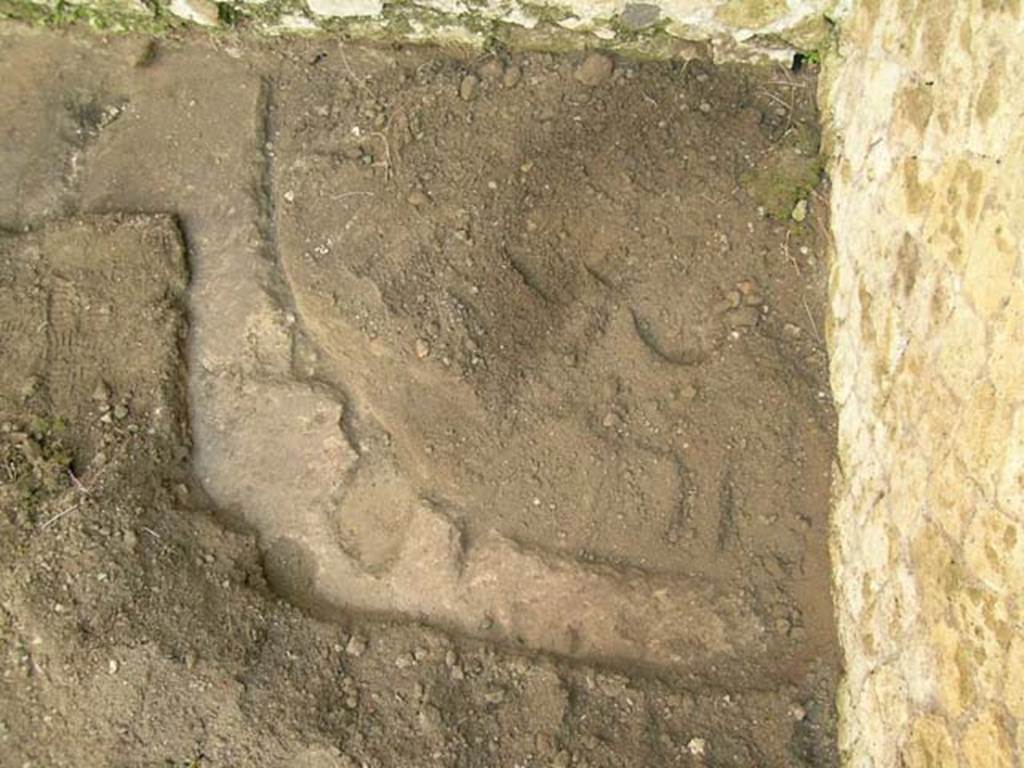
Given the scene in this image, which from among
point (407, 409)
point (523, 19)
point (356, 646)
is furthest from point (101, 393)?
Answer: point (523, 19)

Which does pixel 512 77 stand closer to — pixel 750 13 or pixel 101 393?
pixel 750 13

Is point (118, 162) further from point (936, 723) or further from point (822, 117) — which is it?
point (936, 723)

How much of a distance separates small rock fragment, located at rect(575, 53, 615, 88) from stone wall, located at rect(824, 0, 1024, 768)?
73 cm

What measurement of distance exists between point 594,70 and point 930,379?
153 cm

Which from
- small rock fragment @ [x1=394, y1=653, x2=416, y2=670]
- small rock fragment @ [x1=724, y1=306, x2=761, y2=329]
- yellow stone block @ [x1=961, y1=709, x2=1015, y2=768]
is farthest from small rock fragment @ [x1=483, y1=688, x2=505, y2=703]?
small rock fragment @ [x1=724, y1=306, x2=761, y2=329]

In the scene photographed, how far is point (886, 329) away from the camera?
2.60m

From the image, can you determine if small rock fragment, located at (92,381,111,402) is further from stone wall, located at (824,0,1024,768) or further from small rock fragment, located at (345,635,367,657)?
stone wall, located at (824,0,1024,768)

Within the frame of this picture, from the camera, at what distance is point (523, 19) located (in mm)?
3152

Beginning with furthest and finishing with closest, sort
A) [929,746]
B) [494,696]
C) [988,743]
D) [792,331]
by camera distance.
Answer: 1. [792,331]
2. [494,696]
3. [929,746]
4. [988,743]

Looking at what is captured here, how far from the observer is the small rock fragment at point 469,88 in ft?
10.5

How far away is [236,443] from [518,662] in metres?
1.12

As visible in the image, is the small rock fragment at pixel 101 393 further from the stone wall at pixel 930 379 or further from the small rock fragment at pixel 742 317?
the stone wall at pixel 930 379

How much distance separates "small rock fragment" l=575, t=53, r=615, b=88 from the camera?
10.5ft

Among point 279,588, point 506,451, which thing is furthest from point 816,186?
point 279,588
